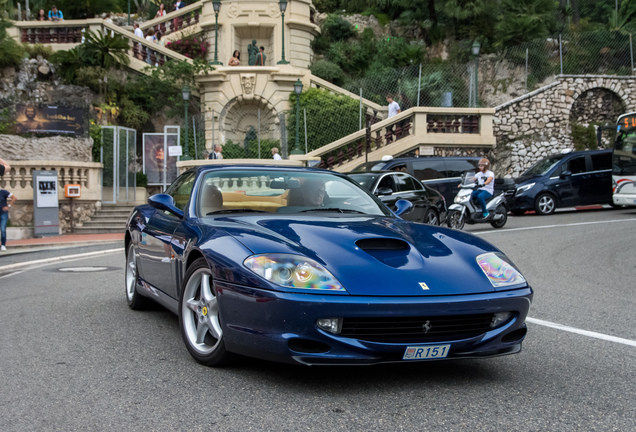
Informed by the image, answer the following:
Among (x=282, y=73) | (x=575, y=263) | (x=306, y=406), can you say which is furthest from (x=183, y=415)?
(x=282, y=73)

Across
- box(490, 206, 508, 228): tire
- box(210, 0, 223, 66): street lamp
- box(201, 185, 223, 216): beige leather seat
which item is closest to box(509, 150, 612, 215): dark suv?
box(490, 206, 508, 228): tire

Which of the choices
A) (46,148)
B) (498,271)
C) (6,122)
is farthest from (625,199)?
(6,122)

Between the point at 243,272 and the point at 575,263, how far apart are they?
783cm

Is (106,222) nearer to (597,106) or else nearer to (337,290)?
(337,290)

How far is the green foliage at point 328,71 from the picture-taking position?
36.0m

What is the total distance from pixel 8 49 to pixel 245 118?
37.4 ft

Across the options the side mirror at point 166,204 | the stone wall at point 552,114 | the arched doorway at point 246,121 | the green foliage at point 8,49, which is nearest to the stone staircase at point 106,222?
the arched doorway at point 246,121

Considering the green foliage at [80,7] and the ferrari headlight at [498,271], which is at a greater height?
the green foliage at [80,7]

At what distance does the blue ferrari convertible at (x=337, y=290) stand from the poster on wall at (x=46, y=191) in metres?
16.1

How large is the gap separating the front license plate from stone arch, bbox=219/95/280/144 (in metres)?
30.0

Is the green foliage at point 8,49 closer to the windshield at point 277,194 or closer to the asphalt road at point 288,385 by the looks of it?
the asphalt road at point 288,385

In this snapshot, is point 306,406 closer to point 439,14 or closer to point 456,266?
point 456,266

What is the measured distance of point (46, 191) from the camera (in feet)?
66.2

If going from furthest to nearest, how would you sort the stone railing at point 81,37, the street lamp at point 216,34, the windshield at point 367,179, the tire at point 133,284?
1. the stone railing at point 81,37
2. the street lamp at point 216,34
3. the windshield at point 367,179
4. the tire at point 133,284
